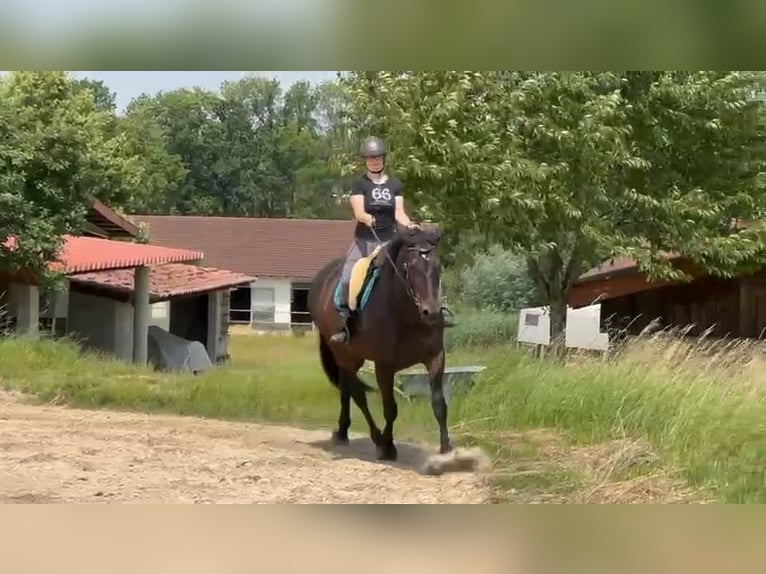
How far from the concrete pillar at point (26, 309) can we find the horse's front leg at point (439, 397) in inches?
65.6

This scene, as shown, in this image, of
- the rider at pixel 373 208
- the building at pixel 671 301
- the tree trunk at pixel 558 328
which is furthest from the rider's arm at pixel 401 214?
the building at pixel 671 301

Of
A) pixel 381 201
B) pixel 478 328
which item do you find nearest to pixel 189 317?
pixel 381 201

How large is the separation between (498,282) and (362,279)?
59 centimetres

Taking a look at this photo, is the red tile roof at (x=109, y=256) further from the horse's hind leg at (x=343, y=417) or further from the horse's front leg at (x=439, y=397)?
the horse's front leg at (x=439, y=397)

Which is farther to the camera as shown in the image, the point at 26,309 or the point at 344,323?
the point at 26,309

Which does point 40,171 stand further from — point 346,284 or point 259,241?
point 346,284

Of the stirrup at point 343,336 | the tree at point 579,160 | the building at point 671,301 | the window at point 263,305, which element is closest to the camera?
the stirrup at point 343,336

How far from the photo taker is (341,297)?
4.05 metres

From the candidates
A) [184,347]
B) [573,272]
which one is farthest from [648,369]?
[184,347]

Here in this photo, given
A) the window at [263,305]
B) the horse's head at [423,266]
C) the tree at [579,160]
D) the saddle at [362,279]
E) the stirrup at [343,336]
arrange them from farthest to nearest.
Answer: the window at [263,305]
the tree at [579,160]
the stirrup at [343,336]
the saddle at [362,279]
the horse's head at [423,266]

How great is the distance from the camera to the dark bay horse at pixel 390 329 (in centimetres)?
374

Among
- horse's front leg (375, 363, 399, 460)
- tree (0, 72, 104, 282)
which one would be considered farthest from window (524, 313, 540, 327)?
tree (0, 72, 104, 282)

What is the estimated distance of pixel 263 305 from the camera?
4316 mm

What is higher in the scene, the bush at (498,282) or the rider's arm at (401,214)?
the rider's arm at (401,214)
